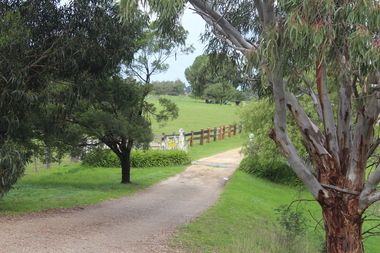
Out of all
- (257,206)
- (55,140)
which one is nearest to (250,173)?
(257,206)

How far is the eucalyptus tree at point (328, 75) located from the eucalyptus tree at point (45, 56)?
2.34 m

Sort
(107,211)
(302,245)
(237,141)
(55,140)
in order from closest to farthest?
(302,245)
(107,211)
(55,140)
(237,141)

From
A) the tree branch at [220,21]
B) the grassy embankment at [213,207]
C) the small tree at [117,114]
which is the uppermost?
the tree branch at [220,21]

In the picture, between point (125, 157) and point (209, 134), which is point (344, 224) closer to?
point (125, 157)

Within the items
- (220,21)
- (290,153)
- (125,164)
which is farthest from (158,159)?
(290,153)

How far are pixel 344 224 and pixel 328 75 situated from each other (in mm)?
3056

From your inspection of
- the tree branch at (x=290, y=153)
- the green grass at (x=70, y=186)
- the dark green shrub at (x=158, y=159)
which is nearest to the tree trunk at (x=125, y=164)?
the green grass at (x=70, y=186)

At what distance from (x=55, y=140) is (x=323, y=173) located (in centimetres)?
803

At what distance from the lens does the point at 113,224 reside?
9250mm

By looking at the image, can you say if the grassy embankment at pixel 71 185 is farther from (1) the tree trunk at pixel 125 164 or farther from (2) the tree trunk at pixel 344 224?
(2) the tree trunk at pixel 344 224

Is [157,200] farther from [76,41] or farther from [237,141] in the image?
[237,141]

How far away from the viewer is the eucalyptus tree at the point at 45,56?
866 cm

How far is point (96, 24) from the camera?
10.2 meters

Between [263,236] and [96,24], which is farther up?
[96,24]
